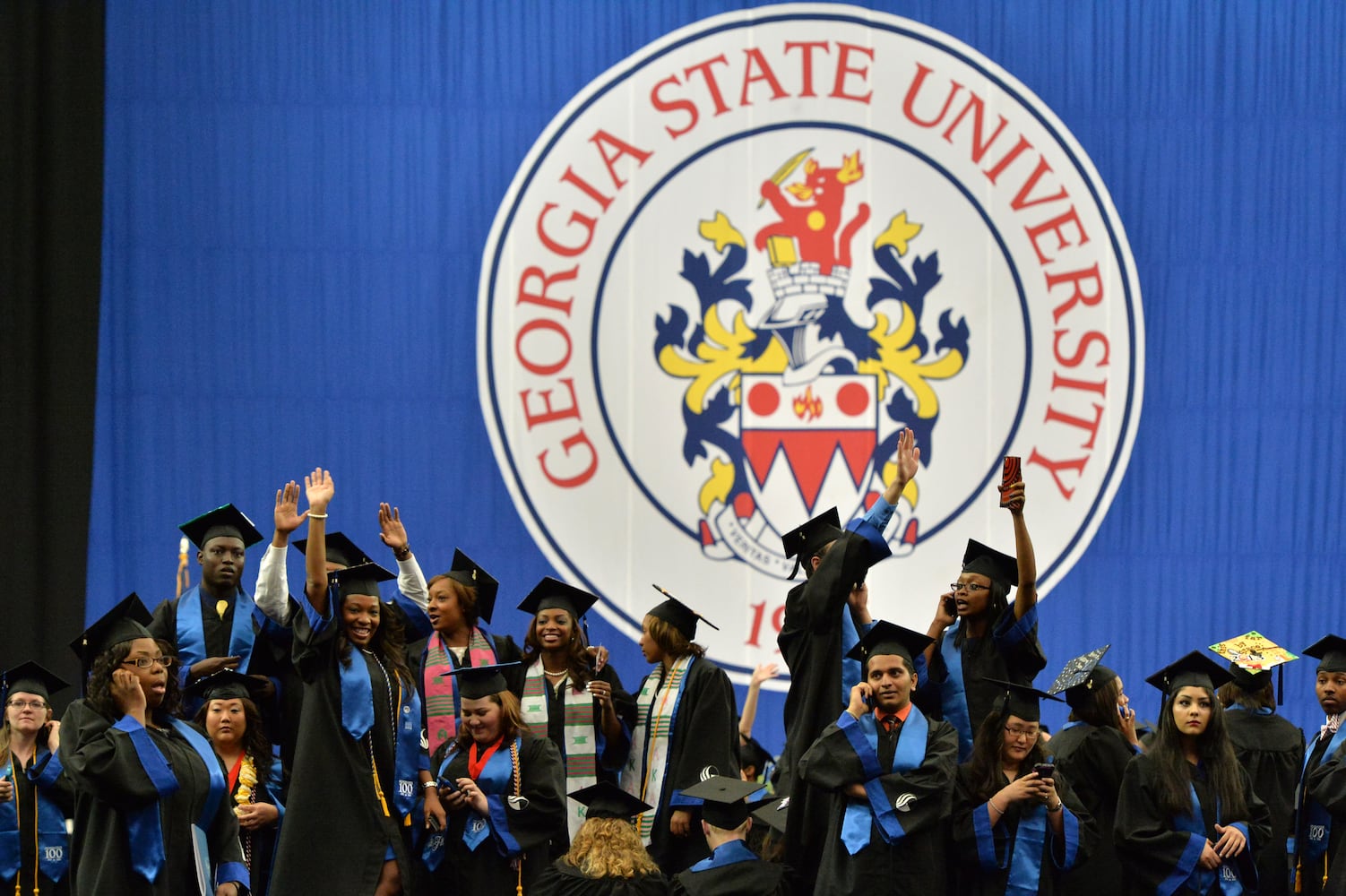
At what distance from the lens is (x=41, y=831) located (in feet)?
20.5

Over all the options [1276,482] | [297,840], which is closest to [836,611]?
[297,840]

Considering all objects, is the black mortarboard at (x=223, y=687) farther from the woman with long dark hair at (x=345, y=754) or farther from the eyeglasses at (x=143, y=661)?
the eyeglasses at (x=143, y=661)

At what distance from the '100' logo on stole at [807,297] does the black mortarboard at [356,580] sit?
9.18ft

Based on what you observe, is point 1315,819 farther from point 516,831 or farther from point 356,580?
point 356,580

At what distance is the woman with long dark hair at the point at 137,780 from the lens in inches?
199

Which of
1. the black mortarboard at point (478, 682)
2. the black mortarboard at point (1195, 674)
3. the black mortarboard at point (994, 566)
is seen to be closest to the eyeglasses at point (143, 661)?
the black mortarboard at point (478, 682)

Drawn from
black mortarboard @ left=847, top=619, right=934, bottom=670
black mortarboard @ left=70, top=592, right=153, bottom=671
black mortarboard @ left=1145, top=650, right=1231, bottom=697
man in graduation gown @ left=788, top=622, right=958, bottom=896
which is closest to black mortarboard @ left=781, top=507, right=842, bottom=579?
black mortarboard @ left=847, top=619, right=934, bottom=670

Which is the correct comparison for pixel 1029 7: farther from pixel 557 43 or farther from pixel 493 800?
pixel 493 800

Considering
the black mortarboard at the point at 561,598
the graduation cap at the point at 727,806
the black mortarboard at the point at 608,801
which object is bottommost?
the black mortarboard at the point at 608,801

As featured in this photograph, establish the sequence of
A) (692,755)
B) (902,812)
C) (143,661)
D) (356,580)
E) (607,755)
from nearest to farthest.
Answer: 1. (143,661)
2. (902,812)
3. (356,580)
4. (692,755)
5. (607,755)

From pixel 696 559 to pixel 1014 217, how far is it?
96.9 inches

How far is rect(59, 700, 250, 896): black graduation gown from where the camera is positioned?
16.4 ft

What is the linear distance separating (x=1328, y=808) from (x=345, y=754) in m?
3.61

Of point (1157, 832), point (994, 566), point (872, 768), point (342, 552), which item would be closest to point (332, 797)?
point (342, 552)
